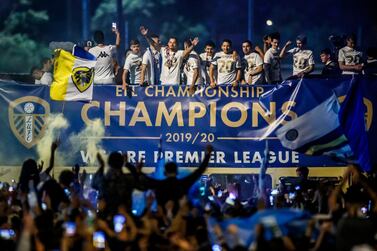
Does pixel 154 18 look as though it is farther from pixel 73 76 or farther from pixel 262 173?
pixel 262 173

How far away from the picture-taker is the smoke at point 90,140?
1803cm

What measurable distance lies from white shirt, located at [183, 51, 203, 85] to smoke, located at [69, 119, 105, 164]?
191cm

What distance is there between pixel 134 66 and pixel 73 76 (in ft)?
4.72

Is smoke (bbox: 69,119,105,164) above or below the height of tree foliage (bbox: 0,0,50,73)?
below

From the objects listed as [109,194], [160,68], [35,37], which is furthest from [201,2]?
[109,194]

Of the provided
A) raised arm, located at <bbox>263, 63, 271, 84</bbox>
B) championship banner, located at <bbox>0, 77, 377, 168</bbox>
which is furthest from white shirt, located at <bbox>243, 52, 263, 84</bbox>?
championship banner, located at <bbox>0, 77, 377, 168</bbox>

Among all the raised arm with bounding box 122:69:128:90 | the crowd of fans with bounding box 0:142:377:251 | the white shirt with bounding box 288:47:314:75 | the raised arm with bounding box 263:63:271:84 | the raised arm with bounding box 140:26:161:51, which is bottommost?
the crowd of fans with bounding box 0:142:377:251

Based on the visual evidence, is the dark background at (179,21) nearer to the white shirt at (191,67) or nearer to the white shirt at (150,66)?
the white shirt at (150,66)

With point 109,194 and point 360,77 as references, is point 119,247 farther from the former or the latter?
point 360,77

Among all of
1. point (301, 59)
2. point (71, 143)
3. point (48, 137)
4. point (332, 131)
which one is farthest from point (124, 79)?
point (332, 131)

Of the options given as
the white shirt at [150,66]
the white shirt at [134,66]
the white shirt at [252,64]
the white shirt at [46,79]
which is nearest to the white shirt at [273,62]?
the white shirt at [252,64]

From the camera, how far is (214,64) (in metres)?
18.9

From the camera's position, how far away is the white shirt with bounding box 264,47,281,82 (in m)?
19.0

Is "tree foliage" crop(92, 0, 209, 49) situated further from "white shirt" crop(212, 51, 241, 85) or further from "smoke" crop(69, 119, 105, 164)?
"smoke" crop(69, 119, 105, 164)
